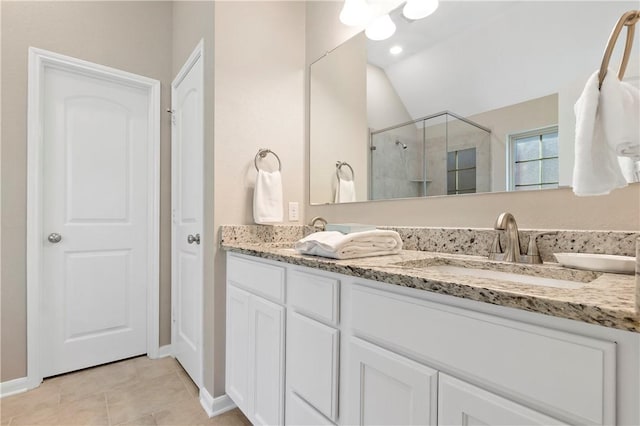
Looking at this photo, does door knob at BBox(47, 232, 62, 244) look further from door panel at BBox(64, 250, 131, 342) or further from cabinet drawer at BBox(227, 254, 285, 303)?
cabinet drawer at BBox(227, 254, 285, 303)

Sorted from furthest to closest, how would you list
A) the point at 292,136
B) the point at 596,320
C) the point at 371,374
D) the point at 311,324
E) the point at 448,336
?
the point at 292,136 → the point at 311,324 → the point at 371,374 → the point at 448,336 → the point at 596,320

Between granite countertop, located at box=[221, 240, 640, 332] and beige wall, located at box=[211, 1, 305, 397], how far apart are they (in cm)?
82

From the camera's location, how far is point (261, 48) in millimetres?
1823

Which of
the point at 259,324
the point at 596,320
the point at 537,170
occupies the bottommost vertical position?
the point at 259,324

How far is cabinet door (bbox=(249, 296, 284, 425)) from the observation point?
122cm

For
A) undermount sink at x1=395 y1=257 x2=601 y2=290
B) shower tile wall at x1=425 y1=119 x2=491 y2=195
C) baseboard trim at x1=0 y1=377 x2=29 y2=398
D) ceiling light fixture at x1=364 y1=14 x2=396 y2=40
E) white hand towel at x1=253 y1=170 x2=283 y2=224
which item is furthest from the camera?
baseboard trim at x1=0 y1=377 x2=29 y2=398

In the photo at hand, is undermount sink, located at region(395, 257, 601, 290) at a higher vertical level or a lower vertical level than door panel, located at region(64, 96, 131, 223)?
lower

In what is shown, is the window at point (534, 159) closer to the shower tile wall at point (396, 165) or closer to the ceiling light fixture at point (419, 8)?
the shower tile wall at point (396, 165)

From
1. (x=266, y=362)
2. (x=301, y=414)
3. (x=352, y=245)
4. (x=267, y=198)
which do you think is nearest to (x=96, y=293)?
(x=267, y=198)

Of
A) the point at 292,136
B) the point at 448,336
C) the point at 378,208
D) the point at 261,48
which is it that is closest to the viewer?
the point at 448,336

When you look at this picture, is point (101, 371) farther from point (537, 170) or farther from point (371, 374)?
point (537, 170)

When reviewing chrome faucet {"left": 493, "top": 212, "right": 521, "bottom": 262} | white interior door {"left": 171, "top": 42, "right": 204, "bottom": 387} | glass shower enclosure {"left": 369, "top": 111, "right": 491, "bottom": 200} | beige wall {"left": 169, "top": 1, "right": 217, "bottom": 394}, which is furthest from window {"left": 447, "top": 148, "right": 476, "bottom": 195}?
white interior door {"left": 171, "top": 42, "right": 204, "bottom": 387}

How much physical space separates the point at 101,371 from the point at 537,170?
8.83 ft

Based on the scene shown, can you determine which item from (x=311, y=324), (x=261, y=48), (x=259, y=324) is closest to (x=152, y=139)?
(x=261, y=48)
